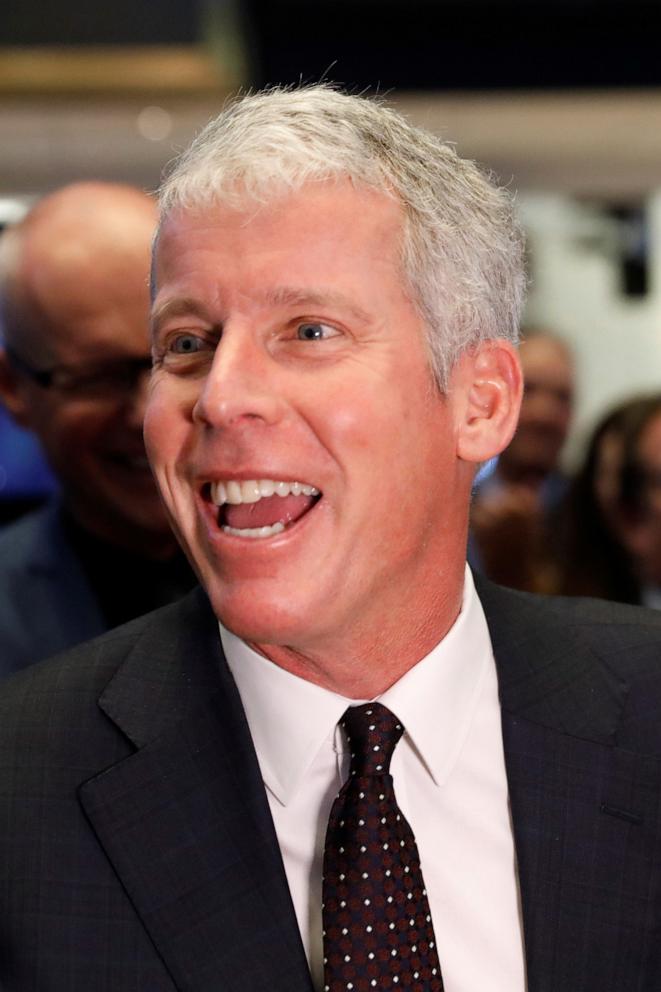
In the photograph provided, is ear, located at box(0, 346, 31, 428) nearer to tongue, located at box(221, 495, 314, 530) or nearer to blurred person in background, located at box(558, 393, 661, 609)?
tongue, located at box(221, 495, 314, 530)

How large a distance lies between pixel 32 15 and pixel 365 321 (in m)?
3.20

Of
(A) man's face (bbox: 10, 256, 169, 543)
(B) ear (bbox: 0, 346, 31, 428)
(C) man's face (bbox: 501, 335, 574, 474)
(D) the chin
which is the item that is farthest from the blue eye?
(C) man's face (bbox: 501, 335, 574, 474)

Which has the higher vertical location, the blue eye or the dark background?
the dark background

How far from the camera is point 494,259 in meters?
1.66

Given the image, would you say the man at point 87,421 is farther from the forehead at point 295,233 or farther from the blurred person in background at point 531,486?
the blurred person in background at point 531,486

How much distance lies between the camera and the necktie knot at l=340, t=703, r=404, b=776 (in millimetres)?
1529

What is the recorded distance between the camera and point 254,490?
4.88 ft

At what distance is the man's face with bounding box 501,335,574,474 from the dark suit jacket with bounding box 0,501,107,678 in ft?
4.58

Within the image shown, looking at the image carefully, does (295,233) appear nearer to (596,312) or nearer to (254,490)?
(254,490)

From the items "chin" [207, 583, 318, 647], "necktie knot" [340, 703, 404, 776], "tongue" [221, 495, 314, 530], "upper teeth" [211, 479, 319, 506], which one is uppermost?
"upper teeth" [211, 479, 319, 506]

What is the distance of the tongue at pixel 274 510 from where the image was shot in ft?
4.92

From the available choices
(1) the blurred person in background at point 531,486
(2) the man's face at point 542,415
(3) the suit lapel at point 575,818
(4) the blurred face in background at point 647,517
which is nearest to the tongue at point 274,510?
(3) the suit lapel at point 575,818

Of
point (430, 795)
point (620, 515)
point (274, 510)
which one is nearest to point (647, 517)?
point (620, 515)

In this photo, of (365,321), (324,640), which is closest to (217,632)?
(324,640)
